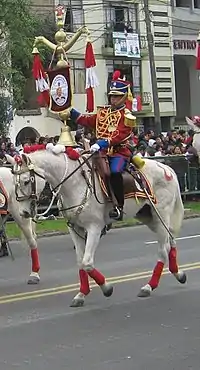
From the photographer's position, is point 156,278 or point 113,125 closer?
point 113,125

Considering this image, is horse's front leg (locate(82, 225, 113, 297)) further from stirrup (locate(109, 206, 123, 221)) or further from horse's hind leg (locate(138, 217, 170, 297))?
horse's hind leg (locate(138, 217, 170, 297))

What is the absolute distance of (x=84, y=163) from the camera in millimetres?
9836

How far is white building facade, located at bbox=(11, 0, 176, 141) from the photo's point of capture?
4312cm

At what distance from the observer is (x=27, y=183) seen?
955cm

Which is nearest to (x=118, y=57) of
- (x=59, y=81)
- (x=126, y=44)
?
(x=126, y=44)

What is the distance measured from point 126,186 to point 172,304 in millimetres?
1621

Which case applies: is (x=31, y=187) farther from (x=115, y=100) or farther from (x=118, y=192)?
(x=115, y=100)

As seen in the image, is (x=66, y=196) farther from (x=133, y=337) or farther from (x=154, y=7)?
(x=154, y=7)

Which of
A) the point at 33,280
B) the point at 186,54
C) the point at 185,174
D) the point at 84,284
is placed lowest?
the point at 185,174

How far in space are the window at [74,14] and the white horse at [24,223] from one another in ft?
104

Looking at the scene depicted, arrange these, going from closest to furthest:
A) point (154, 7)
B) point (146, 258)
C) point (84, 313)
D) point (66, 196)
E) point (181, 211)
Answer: point (84, 313) < point (66, 196) < point (181, 211) < point (146, 258) < point (154, 7)

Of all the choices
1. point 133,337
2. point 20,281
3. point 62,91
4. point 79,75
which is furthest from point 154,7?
point 133,337

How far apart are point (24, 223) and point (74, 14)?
1310 inches

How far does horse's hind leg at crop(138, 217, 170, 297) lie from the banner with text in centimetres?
3579
